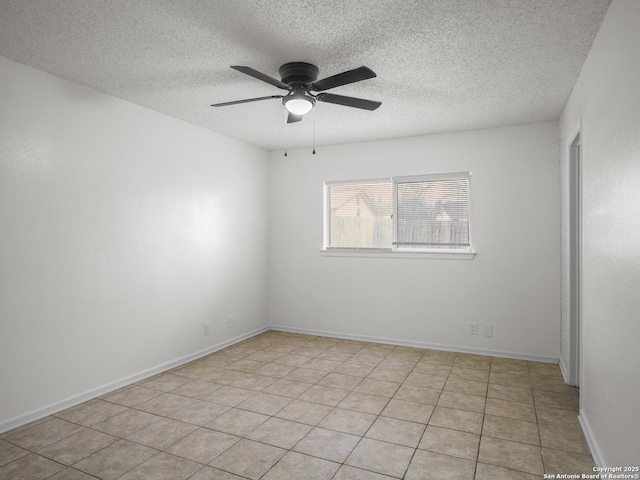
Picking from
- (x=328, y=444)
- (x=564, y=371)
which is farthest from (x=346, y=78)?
(x=564, y=371)

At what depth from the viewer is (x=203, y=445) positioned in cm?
244

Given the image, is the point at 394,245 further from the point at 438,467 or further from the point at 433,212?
the point at 438,467

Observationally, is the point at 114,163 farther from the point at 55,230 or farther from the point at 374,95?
the point at 374,95

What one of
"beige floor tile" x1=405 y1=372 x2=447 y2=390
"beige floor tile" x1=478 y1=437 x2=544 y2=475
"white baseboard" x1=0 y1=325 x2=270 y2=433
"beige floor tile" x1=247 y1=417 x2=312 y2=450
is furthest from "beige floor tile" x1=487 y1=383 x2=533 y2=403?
"white baseboard" x1=0 y1=325 x2=270 y2=433

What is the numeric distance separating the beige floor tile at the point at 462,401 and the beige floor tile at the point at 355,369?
79 centimetres

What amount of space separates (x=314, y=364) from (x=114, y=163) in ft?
8.82

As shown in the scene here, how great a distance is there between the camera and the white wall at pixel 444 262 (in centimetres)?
407


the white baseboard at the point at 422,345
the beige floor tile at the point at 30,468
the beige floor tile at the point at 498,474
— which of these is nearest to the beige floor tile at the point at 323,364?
the white baseboard at the point at 422,345

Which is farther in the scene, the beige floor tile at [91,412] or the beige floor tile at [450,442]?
the beige floor tile at [91,412]

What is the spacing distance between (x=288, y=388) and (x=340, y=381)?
49 cm

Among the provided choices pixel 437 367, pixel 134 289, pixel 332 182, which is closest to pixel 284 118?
pixel 332 182

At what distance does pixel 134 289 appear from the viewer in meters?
3.55

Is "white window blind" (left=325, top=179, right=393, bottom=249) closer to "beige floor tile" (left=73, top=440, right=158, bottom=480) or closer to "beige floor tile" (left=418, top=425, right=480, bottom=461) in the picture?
"beige floor tile" (left=418, top=425, right=480, bottom=461)

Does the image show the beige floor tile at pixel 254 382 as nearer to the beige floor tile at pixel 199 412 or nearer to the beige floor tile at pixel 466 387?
the beige floor tile at pixel 199 412
